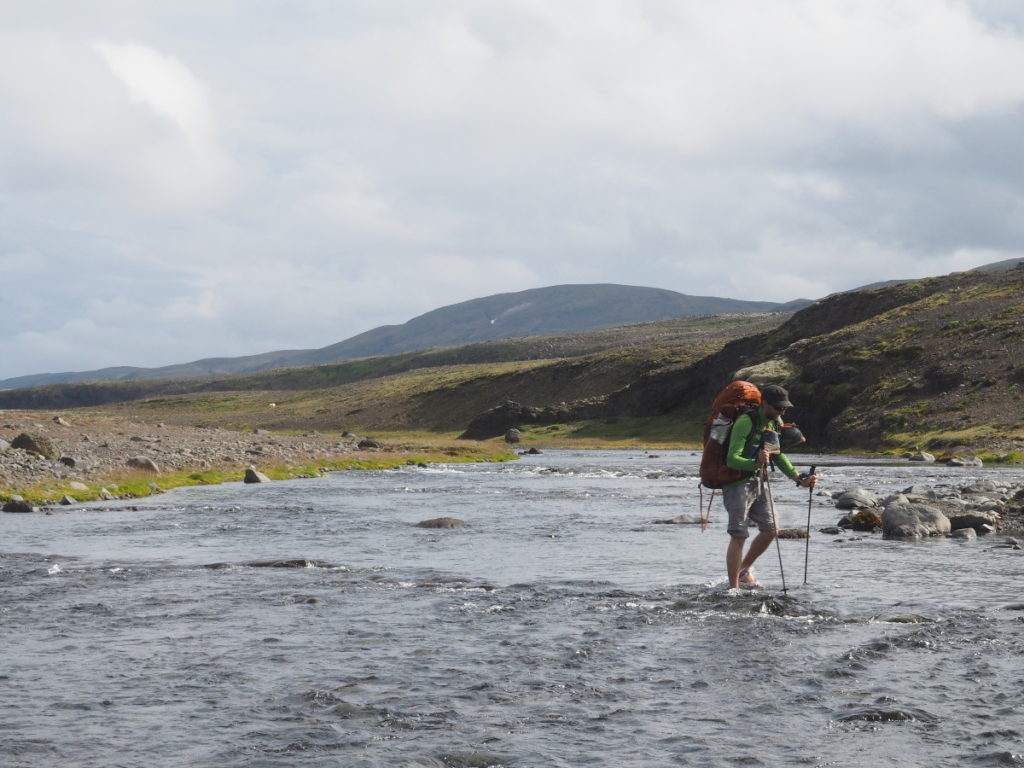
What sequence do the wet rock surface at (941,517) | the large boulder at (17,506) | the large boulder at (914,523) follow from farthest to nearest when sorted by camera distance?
the large boulder at (17,506) → the wet rock surface at (941,517) → the large boulder at (914,523)

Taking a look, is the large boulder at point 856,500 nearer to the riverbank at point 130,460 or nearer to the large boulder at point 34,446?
the riverbank at point 130,460

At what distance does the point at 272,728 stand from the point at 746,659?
5.56 meters

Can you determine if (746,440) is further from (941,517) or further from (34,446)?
(34,446)

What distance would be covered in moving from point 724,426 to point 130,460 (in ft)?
109

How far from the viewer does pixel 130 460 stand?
42.7 meters

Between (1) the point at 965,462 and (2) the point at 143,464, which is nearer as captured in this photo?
(2) the point at 143,464

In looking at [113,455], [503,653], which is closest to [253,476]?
[113,455]

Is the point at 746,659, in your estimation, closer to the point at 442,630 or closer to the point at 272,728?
the point at 442,630

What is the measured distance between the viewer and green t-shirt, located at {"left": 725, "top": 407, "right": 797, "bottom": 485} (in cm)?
1570

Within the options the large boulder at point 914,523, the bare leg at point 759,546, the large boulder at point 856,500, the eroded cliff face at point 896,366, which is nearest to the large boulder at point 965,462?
the eroded cliff face at point 896,366

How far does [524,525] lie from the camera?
93.1 feet

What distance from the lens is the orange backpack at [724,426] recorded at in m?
16.0

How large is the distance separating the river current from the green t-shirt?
81.5 inches

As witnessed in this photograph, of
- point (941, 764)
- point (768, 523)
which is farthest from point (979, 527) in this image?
point (941, 764)
